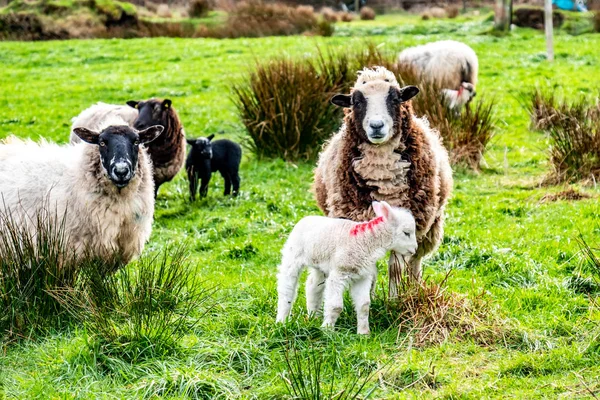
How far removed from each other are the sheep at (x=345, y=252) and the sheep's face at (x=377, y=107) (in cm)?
59

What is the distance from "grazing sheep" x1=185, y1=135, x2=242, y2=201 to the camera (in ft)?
35.4

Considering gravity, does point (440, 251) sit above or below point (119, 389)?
below

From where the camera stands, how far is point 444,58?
15.2 m

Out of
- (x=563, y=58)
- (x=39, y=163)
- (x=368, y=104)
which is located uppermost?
(x=368, y=104)

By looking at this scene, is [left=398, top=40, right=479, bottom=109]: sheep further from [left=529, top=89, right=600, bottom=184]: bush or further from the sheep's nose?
the sheep's nose

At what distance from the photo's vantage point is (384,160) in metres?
5.97

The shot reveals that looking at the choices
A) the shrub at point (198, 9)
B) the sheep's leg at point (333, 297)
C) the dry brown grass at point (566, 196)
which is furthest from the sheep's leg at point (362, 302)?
the shrub at point (198, 9)

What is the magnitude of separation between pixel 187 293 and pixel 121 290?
1.72ft

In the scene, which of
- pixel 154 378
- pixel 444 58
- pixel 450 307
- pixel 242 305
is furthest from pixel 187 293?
pixel 444 58

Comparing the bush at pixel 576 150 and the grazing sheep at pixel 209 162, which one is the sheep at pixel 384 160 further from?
the grazing sheep at pixel 209 162

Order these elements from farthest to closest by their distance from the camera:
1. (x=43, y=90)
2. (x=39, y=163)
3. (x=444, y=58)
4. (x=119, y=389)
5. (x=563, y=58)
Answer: (x=563, y=58)
(x=43, y=90)
(x=444, y=58)
(x=39, y=163)
(x=119, y=389)

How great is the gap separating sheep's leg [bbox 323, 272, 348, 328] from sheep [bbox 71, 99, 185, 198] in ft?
18.4

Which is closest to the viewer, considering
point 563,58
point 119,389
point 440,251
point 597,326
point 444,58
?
point 119,389

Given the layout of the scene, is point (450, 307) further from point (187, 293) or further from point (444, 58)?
point (444, 58)
